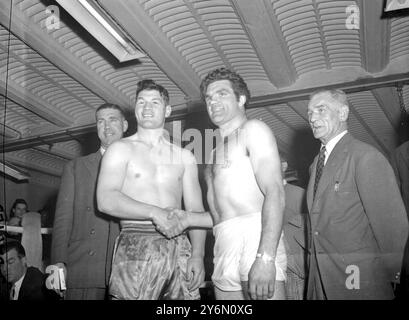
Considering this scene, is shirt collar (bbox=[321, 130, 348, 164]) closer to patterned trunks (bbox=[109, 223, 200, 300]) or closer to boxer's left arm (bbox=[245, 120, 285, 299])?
boxer's left arm (bbox=[245, 120, 285, 299])

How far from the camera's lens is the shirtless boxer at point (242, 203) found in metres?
1.34

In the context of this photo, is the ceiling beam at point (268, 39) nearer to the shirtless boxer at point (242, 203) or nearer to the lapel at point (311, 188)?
the shirtless boxer at point (242, 203)

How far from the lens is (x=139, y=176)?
159 cm

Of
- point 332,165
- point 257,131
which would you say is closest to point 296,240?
point 332,165

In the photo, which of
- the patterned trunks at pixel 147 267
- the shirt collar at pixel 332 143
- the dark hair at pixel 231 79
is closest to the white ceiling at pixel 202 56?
the dark hair at pixel 231 79

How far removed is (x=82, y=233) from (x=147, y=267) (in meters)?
0.79

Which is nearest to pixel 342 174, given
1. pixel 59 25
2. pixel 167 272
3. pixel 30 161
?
pixel 167 272

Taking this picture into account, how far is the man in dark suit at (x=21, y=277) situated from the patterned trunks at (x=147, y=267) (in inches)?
52.1

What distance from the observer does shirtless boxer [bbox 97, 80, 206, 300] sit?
1479mm

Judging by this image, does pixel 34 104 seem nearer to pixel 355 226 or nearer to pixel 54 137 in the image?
pixel 54 137

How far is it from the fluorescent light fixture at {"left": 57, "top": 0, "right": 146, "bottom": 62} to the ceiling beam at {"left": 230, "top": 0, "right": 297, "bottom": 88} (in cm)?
72


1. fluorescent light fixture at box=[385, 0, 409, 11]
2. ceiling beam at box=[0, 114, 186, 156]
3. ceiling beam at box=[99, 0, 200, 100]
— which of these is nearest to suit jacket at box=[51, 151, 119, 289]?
ceiling beam at box=[99, 0, 200, 100]
